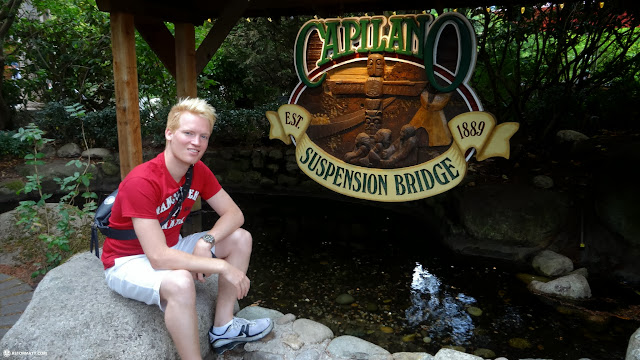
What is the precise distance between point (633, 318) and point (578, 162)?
9.76 feet

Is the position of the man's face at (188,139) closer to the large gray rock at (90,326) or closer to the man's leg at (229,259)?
the man's leg at (229,259)

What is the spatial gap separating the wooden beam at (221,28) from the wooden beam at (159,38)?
372mm

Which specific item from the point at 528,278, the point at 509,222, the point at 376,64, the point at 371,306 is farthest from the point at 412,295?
the point at 376,64

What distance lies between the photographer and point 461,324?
3.85 m

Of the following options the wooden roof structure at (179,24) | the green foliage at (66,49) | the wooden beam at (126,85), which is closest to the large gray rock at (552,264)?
the wooden roof structure at (179,24)

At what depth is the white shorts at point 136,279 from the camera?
2070 mm

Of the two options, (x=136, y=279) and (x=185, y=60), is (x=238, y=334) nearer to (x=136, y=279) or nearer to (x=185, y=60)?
(x=136, y=279)

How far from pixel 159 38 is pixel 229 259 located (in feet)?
9.67

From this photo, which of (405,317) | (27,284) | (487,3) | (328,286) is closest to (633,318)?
(405,317)

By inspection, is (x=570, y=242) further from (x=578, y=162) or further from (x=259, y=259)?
(x=259, y=259)

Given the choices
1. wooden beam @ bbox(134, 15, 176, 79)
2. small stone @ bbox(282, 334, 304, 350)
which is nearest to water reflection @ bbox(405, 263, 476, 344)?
small stone @ bbox(282, 334, 304, 350)

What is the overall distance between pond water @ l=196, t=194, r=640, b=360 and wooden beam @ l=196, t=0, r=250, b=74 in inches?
85.8

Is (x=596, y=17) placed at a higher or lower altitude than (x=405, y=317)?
higher

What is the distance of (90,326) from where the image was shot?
6.89ft
